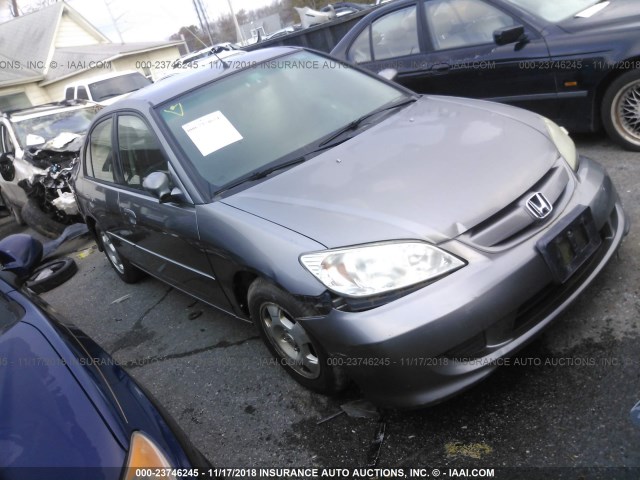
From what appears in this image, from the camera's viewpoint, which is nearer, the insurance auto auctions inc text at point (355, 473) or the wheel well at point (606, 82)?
the insurance auto auctions inc text at point (355, 473)

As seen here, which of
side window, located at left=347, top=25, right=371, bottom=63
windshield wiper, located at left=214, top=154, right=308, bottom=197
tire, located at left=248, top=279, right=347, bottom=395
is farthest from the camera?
side window, located at left=347, top=25, right=371, bottom=63

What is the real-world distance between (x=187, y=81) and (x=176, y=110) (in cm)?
34

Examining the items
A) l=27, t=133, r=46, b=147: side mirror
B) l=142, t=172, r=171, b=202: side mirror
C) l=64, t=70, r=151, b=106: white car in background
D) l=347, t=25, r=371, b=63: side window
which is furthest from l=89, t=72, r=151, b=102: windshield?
l=142, t=172, r=171, b=202: side mirror

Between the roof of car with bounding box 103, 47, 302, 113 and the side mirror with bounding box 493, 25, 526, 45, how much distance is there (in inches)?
72.0

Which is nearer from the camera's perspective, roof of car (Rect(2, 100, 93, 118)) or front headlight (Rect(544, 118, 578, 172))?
front headlight (Rect(544, 118, 578, 172))

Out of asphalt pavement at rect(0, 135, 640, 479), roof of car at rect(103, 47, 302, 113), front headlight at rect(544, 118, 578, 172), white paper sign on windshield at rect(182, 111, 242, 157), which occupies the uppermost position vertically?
roof of car at rect(103, 47, 302, 113)

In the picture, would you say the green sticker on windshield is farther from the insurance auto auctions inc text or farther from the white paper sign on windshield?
A: the insurance auto auctions inc text

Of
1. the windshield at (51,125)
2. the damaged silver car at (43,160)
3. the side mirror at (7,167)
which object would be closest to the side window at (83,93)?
the damaged silver car at (43,160)

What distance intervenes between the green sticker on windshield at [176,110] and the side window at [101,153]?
3.16ft

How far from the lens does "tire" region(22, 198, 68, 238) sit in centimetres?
725

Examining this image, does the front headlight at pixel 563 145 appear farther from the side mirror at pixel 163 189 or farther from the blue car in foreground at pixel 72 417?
the blue car in foreground at pixel 72 417

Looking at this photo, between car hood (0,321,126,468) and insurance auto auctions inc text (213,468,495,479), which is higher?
car hood (0,321,126,468)

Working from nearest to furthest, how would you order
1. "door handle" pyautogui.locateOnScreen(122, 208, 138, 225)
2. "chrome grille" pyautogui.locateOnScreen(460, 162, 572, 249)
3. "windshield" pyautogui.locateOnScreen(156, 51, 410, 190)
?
"chrome grille" pyautogui.locateOnScreen(460, 162, 572, 249)
"windshield" pyautogui.locateOnScreen(156, 51, 410, 190)
"door handle" pyautogui.locateOnScreen(122, 208, 138, 225)

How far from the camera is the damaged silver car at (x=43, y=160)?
7090 millimetres
